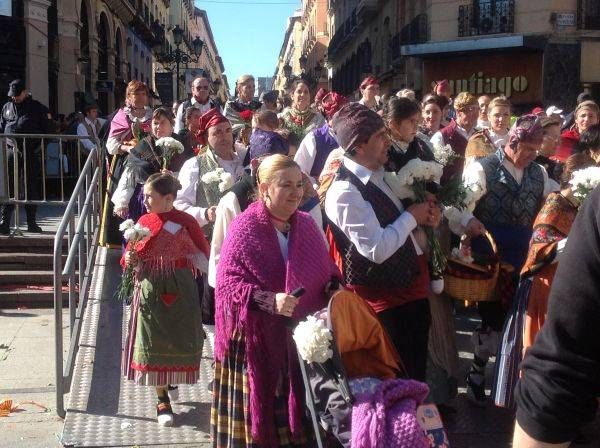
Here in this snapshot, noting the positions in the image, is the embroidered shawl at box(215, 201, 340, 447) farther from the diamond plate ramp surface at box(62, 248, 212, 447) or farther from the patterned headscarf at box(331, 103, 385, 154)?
the diamond plate ramp surface at box(62, 248, 212, 447)

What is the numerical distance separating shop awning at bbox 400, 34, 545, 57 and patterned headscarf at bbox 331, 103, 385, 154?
67.8ft

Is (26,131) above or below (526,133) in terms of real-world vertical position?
above

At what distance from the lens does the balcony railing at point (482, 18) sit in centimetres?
2442

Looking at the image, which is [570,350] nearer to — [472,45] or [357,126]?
[357,126]

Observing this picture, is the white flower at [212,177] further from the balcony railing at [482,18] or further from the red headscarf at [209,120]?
the balcony railing at [482,18]

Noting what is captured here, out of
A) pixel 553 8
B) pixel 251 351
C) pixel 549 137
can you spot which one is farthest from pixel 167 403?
pixel 553 8

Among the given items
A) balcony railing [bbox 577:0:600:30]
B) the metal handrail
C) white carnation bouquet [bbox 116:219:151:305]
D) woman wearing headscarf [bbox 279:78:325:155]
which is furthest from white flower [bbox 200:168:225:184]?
balcony railing [bbox 577:0:600:30]

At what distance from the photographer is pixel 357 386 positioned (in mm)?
3312

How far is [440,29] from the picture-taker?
83.3 ft

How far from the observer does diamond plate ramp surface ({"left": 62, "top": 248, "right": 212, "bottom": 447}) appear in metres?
4.82

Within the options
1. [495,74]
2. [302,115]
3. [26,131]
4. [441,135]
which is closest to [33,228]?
[26,131]

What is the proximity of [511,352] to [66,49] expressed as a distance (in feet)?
61.9

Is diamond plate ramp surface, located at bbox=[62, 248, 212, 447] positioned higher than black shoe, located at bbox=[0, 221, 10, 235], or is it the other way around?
black shoe, located at bbox=[0, 221, 10, 235]

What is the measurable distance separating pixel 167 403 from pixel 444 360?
1.76 meters
